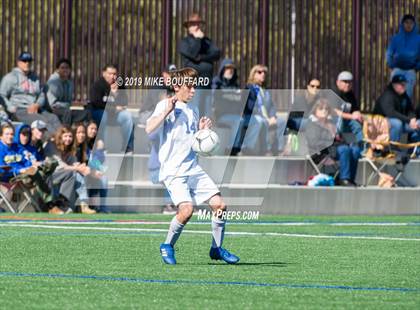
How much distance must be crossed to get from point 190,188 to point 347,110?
10368mm

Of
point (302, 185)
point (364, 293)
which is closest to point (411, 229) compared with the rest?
point (302, 185)

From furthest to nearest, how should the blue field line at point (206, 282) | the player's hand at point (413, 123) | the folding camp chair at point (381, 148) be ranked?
the player's hand at point (413, 123) → the folding camp chair at point (381, 148) → the blue field line at point (206, 282)

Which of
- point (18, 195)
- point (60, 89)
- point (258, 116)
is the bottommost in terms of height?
point (18, 195)

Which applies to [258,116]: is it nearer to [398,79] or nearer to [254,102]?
[254,102]

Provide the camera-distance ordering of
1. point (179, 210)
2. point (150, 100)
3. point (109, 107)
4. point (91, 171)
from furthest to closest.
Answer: point (109, 107)
point (150, 100)
point (91, 171)
point (179, 210)

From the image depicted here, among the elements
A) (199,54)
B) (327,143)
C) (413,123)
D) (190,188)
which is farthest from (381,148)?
(190,188)

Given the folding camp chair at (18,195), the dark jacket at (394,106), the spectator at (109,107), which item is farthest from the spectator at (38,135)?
the dark jacket at (394,106)

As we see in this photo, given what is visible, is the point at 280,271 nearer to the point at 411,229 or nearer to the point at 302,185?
the point at 411,229

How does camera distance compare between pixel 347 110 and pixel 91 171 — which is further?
pixel 347 110

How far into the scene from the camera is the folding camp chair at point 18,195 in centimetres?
2019

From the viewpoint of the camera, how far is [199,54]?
22.2 metres

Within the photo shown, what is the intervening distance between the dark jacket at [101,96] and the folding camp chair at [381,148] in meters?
4.18

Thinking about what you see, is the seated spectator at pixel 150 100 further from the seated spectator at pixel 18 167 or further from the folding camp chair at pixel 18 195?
the folding camp chair at pixel 18 195

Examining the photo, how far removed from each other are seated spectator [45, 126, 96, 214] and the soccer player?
8166 mm
